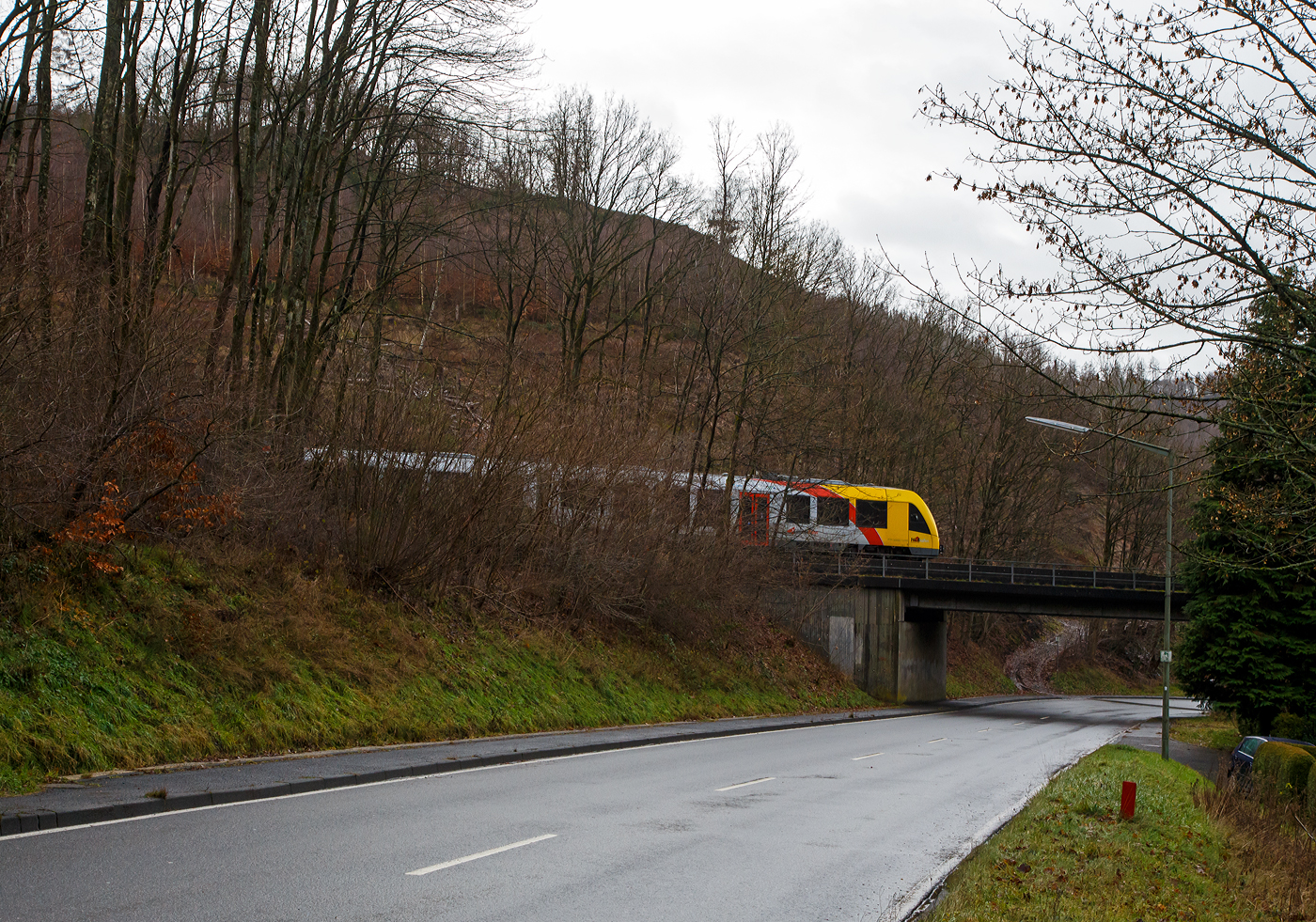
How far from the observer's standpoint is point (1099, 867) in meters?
10.4

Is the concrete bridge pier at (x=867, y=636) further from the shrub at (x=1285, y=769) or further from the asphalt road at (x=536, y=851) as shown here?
the asphalt road at (x=536, y=851)

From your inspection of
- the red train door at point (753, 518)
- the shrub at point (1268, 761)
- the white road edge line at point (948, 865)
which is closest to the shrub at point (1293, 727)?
the shrub at point (1268, 761)

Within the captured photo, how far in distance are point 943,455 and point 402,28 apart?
38299 mm

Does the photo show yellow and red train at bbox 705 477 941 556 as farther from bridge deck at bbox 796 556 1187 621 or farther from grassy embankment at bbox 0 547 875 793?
grassy embankment at bbox 0 547 875 793

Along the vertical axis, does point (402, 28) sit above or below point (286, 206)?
above

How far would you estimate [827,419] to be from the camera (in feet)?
144

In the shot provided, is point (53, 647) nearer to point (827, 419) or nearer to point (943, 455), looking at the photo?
point (827, 419)

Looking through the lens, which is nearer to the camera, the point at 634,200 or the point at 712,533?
the point at 712,533

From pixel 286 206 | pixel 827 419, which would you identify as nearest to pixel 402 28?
pixel 286 206

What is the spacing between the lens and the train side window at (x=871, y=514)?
45031 millimetres

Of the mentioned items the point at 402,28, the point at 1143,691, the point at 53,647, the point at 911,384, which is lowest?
the point at 1143,691

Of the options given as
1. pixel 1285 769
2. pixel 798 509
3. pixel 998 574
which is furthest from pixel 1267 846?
pixel 998 574

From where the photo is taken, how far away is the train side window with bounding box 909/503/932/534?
45.6 m

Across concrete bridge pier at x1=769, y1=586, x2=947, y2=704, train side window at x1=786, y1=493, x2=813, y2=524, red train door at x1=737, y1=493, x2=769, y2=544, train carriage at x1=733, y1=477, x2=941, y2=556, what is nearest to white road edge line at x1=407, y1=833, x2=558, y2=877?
red train door at x1=737, y1=493, x2=769, y2=544
